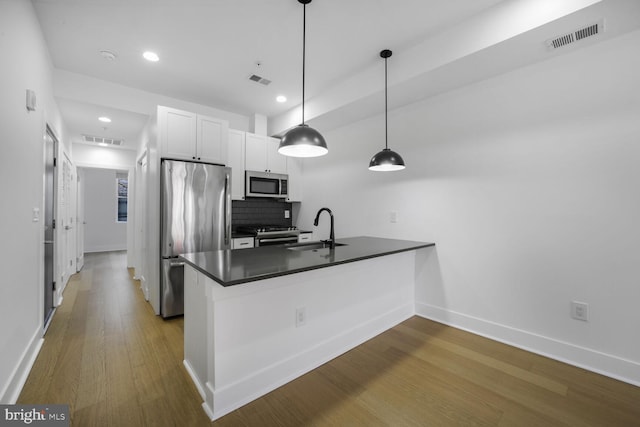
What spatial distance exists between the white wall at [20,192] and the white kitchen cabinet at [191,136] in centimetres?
104

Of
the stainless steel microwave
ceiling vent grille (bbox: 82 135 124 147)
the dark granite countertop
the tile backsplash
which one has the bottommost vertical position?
the dark granite countertop

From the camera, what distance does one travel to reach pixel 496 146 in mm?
2688

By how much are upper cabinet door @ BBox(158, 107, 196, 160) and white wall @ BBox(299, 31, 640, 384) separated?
2.53 m

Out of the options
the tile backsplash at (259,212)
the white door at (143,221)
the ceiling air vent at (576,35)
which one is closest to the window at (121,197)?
the white door at (143,221)

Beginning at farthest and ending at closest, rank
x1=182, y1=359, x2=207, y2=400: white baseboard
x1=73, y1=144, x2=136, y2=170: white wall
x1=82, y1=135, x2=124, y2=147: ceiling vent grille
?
x1=73, y1=144, x2=136, y2=170: white wall → x1=82, y1=135, x2=124, y2=147: ceiling vent grille → x1=182, y1=359, x2=207, y2=400: white baseboard

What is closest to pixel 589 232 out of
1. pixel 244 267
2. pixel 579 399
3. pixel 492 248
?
pixel 492 248

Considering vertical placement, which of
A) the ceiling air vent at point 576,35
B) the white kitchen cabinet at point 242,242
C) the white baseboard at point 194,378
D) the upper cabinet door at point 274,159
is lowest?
the white baseboard at point 194,378

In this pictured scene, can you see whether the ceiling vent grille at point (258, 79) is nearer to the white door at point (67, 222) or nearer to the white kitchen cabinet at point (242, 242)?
the white kitchen cabinet at point (242, 242)

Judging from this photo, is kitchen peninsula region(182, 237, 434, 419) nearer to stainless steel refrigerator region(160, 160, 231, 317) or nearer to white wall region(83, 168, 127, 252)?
stainless steel refrigerator region(160, 160, 231, 317)

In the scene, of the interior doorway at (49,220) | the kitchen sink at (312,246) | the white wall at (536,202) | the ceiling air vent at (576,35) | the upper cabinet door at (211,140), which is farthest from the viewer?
the upper cabinet door at (211,140)

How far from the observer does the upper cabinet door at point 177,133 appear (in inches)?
129

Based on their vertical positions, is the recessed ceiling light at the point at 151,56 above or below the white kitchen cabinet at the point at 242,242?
above

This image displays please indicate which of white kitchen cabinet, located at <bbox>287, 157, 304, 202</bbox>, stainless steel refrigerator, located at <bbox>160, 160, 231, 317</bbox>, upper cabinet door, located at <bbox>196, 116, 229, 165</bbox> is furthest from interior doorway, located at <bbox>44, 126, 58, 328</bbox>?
white kitchen cabinet, located at <bbox>287, 157, 304, 202</bbox>

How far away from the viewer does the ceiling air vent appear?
1.98m
